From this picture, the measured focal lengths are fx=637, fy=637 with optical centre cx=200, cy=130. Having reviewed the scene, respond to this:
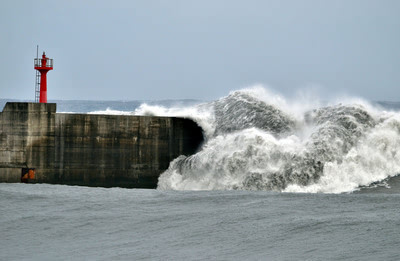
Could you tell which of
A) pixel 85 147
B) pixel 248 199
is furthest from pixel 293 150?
pixel 85 147

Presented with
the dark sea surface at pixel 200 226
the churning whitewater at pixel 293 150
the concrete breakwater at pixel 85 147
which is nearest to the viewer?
the dark sea surface at pixel 200 226

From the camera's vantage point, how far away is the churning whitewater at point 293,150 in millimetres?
15906

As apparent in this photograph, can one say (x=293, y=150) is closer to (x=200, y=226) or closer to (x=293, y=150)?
(x=293, y=150)

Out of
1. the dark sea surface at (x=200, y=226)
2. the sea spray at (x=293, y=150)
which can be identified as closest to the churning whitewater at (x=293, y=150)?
the sea spray at (x=293, y=150)

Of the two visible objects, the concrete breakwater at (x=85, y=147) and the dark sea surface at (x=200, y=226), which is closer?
the dark sea surface at (x=200, y=226)

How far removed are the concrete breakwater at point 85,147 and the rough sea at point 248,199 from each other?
0.56m

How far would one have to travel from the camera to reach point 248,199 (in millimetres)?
13844

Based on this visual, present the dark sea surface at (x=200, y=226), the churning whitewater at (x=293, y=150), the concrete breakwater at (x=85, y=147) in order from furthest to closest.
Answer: the concrete breakwater at (x=85, y=147), the churning whitewater at (x=293, y=150), the dark sea surface at (x=200, y=226)

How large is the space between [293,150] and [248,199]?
3.02m

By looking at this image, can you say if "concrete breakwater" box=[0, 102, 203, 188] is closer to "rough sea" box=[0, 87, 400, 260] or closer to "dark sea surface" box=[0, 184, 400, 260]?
"rough sea" box=[0, 87, 400, 260]

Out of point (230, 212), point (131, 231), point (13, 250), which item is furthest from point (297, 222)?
point (13, 250)

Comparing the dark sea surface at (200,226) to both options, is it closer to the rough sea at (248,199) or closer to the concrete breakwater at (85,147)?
the rough sea at (248,199)

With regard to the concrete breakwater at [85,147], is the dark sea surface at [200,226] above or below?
below

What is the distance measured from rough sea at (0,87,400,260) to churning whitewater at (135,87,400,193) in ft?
0.10
